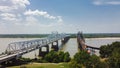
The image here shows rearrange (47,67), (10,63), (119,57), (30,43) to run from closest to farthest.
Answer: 1. (119,57)
2. (47,67)
3. (10,63)
4. (30,43)

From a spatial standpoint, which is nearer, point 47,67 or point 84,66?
point 84,66

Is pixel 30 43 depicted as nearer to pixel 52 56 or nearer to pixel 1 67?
pixel 52 56

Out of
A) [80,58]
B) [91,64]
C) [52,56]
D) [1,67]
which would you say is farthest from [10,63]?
[91,64]

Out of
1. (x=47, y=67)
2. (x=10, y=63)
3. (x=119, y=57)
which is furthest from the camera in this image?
(x=10, y=63)

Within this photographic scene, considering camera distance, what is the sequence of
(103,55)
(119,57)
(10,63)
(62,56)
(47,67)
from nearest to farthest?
1. (119,57)
2. (47,67)
3. (10,63)
4. (62,56)
5. (103,55)

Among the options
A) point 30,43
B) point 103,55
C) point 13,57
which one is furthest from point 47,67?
point 30,43

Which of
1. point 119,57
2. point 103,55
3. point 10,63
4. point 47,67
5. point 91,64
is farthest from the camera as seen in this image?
point 103,55

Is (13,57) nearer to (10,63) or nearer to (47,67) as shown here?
(10,63)

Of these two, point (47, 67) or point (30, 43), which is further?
point (30, 43)

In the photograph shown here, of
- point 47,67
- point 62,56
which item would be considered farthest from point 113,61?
point 62,56
